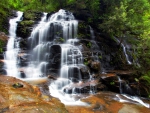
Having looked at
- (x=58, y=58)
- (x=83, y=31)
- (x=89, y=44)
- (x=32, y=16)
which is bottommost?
(x=58, y=58)

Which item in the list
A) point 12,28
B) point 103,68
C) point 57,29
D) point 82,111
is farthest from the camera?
point 12,28

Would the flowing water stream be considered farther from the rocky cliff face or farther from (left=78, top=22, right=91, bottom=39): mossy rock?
(left=78, top=22, right=91, bottom=39): mossy rock

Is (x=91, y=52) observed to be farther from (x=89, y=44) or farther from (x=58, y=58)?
(x=58, y=58)

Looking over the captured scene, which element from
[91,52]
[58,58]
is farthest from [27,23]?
[91,52]

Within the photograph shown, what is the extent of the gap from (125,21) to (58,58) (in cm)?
729

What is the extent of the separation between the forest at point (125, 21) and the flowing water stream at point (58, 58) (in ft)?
4.99

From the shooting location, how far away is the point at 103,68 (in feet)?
43.2

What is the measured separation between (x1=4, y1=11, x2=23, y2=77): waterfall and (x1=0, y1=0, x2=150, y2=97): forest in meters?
0.85

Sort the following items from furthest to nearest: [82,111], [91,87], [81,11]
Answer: [81,11], [91,87], [82,111]

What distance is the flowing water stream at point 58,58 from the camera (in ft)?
31.7

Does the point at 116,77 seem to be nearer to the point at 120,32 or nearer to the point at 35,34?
the point at 120,32

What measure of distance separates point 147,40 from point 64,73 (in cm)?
744

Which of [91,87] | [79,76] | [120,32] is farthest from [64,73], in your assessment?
[120,32]

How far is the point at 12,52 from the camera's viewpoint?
13.1 meters
